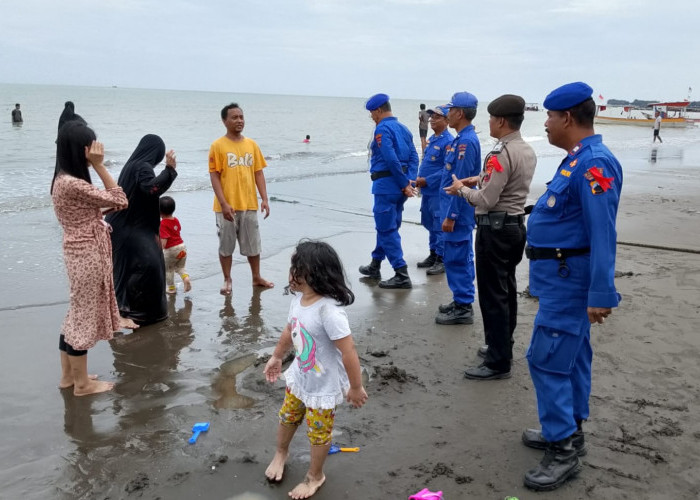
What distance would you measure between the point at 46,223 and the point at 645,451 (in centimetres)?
995

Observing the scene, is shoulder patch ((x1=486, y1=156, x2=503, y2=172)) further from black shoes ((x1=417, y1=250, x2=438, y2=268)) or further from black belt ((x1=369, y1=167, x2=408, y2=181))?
black shoes ((x1=417, y1=250, x2=438, y2=268))

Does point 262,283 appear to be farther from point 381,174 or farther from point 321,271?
point 321,271

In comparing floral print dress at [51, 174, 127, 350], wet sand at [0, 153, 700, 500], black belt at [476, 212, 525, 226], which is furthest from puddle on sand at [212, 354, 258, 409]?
black belt at [476, 212, 525, 226]

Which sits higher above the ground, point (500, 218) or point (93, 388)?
point (500, 218)

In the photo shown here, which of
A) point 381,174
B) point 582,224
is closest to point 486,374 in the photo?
point 582,224

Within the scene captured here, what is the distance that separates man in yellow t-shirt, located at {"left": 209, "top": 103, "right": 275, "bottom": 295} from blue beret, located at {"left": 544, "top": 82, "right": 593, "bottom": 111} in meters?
3.80

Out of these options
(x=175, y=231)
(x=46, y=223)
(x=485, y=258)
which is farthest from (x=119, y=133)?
(x=485, y=258)

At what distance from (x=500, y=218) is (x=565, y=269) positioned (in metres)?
1.20

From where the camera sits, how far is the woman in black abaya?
5.09 meters

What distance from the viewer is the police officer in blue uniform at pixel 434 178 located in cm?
679

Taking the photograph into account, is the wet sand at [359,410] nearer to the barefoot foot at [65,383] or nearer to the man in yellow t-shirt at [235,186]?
the barefoot foot at [65,383]

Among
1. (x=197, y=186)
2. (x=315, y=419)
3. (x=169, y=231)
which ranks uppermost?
(x=169, y=231)

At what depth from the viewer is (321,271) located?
2748 mm

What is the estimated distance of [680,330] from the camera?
16.8 feet
